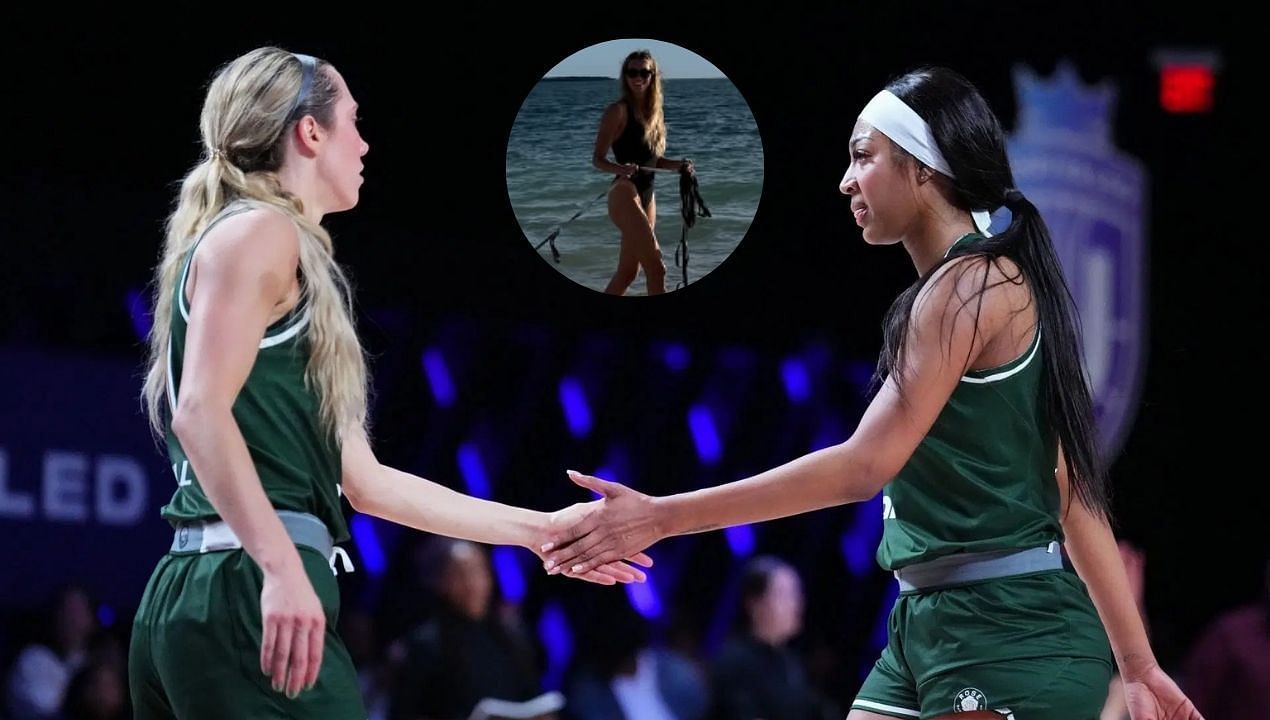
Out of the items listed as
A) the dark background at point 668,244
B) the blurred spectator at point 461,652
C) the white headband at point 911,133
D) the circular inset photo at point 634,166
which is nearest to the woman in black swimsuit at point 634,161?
the circular inset photo at point 634,166

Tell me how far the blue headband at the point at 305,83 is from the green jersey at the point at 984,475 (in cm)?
108

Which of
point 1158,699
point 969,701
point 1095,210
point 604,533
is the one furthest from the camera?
point 1095,210

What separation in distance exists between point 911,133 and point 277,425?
113cm

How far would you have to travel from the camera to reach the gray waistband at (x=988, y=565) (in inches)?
93.8

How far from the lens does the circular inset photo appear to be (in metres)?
5.57

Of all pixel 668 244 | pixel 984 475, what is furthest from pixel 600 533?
pixel 668 244

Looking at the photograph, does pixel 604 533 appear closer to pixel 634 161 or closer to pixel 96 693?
pixel 634 161

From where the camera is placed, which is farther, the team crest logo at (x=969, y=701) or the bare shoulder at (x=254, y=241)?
the team crest logo at (x=969, y=701)

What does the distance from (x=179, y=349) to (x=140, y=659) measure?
427 mm

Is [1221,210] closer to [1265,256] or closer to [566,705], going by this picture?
[1265,256]

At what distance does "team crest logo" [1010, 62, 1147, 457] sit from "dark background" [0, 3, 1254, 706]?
7 cm

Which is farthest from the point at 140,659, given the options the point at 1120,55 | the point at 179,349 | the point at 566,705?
the point at 1120,55

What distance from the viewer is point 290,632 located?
6.80 ft

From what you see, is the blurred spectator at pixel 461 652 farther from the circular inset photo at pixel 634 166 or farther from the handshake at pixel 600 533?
the handshake at pixel 600 533
